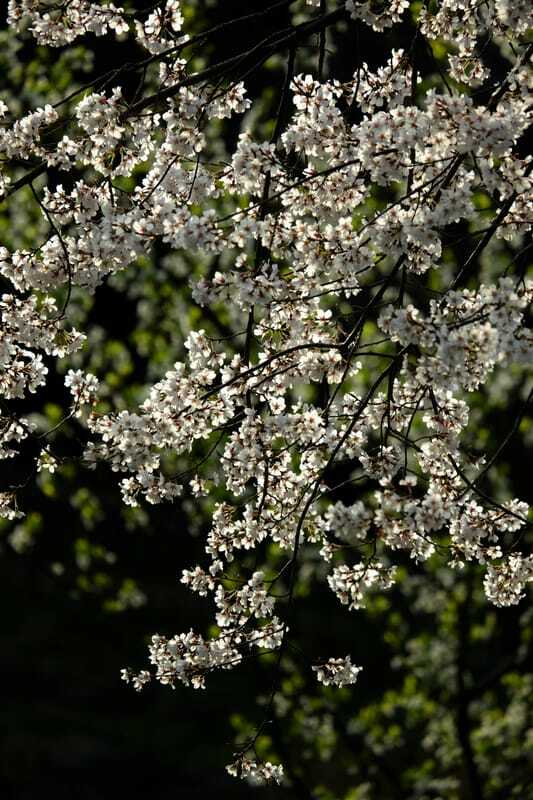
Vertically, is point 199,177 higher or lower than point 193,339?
higher

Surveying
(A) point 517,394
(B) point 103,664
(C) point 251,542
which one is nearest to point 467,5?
(C) point 251,542

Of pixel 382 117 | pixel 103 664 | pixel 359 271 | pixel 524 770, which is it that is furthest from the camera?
pixel 103 664

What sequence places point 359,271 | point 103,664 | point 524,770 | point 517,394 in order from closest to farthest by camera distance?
point 359,271 < point 517,394 < point 524,770 < point 103,664

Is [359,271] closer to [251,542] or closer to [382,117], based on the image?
[382,117]

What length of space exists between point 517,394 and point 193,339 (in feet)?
14.7

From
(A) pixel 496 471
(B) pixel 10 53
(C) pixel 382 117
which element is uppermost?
(B) pixel 10 53

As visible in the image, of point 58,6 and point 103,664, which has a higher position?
point 103,664

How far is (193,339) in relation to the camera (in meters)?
4.40

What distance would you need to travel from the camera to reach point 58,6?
451 centimetres

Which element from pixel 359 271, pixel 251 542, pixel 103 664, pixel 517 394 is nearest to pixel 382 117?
pixel 359 271

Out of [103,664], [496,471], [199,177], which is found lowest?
[199,177]

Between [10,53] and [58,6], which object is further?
[10,53]

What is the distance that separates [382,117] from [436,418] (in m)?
1.37

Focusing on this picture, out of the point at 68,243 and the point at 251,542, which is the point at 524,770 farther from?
the point at 68,243
